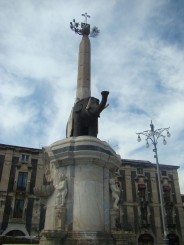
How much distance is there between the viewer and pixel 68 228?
7402 mm

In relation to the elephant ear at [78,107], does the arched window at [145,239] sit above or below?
below

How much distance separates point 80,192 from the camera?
7906mm

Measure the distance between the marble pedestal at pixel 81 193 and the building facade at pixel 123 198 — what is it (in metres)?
22.8

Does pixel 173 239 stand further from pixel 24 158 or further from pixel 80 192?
pixel 80 192

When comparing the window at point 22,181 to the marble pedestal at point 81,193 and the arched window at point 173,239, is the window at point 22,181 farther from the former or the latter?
the marble pedestal at point 81,193

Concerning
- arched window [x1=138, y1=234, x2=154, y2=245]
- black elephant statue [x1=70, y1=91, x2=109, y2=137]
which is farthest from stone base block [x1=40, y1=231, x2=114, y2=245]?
arched window [x1=138, y1=234, x2=154, y2=245]

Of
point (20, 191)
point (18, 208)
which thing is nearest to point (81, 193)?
point (18, 208)

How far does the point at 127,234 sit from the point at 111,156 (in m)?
2.51

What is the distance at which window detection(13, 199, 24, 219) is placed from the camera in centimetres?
3062

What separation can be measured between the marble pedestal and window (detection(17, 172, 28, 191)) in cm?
2551

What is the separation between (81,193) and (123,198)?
30100 mm

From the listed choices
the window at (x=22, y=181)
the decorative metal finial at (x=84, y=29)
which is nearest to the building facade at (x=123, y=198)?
the window at (x=22, y=181)

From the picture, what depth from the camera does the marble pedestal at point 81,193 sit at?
284 inches

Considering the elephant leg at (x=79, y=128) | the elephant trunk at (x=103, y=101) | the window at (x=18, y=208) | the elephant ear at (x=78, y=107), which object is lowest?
the window at (x=18, y=208)
